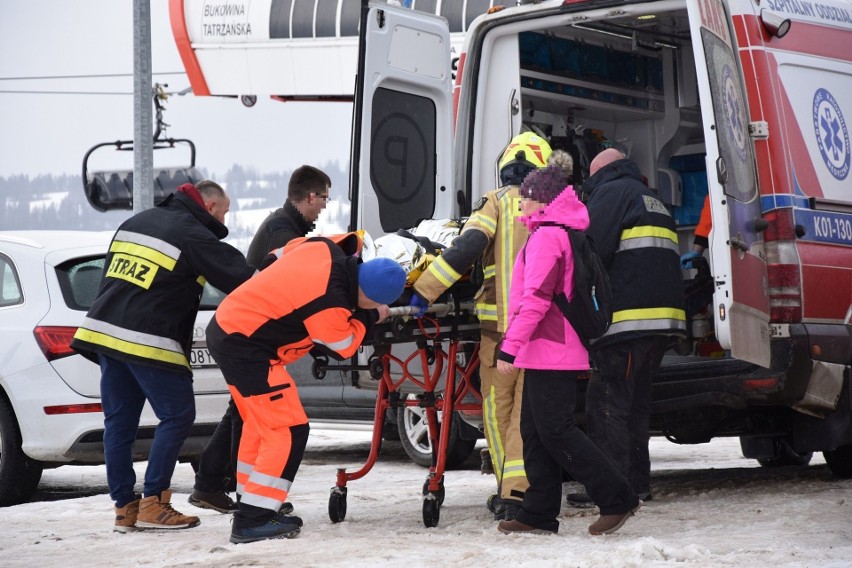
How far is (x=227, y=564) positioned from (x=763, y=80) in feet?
11.6

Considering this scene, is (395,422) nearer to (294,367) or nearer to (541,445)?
(294,367)

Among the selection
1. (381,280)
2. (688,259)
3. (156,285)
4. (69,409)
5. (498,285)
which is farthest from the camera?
(688,259)

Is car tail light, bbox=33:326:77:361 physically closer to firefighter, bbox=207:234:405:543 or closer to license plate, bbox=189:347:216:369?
license plate, bbox=189:347:216:369

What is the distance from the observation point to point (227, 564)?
510 cm

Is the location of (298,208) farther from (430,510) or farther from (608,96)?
(608,96)

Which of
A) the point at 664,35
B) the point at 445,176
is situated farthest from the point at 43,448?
the point at 664,35

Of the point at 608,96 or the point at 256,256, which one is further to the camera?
the point at 608,96

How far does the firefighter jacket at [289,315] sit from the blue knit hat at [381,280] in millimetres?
49

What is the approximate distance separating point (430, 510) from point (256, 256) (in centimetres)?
166

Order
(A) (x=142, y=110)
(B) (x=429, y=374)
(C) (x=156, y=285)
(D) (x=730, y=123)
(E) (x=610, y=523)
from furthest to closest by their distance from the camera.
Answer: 1. (A) (x=142, y=110)
2. (B) (x=429, y=374)
3. (D) (x=730, y=123)
4. (C) (x=156, y=285)
5. (E) (x=610, y=523)

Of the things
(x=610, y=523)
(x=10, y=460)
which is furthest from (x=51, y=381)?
(x=610, y=523)

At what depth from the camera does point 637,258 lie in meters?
6.37

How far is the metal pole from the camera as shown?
11852 mm

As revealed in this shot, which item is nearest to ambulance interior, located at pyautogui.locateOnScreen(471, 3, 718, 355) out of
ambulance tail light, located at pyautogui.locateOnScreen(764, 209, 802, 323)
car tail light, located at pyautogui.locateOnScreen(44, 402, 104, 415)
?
ambulance tail light, located at pyautogui.locateOnScreen(764, 209, 802, 323)
